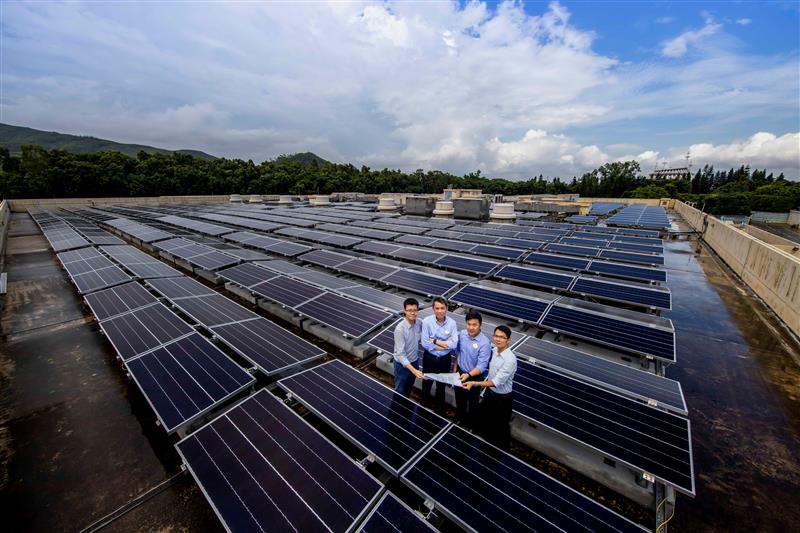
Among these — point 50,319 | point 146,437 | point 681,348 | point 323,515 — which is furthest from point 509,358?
point 50,319

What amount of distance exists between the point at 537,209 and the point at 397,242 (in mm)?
33496

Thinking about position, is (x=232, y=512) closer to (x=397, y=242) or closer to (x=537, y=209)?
(x=397, y=242)

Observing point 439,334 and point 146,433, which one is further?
point 146,433

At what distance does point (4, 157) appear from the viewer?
57812 millimetres

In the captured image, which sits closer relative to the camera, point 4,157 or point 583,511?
point 583,511

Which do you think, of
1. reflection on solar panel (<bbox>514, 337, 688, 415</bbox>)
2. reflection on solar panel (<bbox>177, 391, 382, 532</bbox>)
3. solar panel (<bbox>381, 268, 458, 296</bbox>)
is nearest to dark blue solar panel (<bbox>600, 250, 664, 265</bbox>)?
solar panel (<bbox>381, 268, 458, 296</bbox>)

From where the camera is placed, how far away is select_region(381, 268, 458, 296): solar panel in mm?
12538

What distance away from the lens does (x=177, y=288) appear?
1299cm

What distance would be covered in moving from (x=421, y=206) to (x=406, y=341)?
120ft

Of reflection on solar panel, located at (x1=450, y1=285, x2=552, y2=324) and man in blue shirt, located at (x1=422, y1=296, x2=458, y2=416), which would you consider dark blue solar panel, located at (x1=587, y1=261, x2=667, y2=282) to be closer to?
reflection on solar panel, located at (x1=450, y1=285, x2=552, y2=324)

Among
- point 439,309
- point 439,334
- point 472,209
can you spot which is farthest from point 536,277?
point 472,209

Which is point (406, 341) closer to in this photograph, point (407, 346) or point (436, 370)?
point (407, 346)

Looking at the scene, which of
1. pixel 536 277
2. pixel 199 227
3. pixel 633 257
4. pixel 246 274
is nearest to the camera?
pixel 536 277

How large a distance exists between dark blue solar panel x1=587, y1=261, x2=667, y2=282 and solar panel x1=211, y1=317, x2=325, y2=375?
14395 mm
